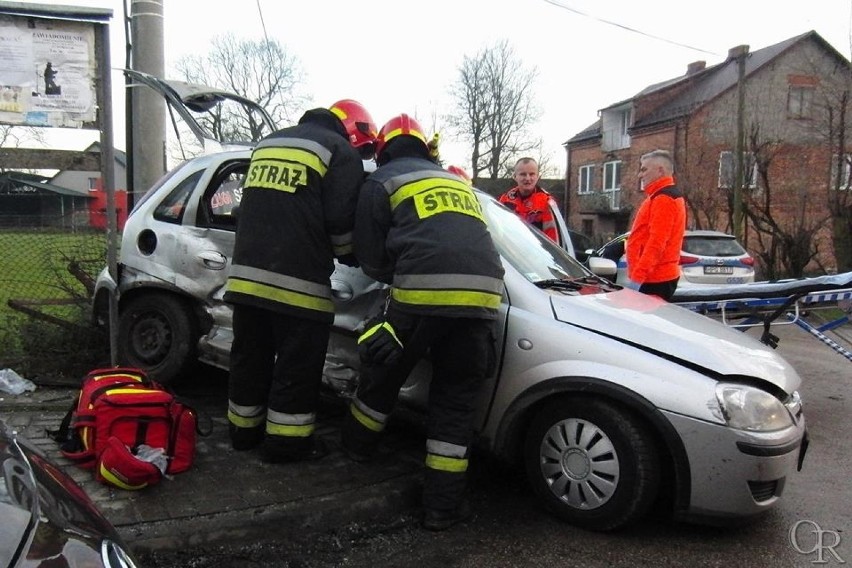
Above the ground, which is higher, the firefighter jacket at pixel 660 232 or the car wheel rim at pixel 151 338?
the firefighter jacket at pixel 660 232

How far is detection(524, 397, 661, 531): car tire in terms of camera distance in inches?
121

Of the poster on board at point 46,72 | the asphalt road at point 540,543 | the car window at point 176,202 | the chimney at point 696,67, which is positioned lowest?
the asphalt road at point 540,543

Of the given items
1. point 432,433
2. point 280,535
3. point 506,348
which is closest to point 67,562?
point 280,535

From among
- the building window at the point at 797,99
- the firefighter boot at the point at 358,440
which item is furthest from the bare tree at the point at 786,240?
the firefighter boot at the point at 358,440

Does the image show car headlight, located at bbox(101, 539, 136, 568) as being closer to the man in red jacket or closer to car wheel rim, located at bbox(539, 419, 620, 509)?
car wheel rim, located at bbox(539, 419, 620, 509)

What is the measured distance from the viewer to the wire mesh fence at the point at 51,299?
5.01 m

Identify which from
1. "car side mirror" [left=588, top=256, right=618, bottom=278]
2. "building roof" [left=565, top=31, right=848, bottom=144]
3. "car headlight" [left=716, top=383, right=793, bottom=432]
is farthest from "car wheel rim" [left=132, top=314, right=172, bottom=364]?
"building roof" [left=565, top=31, right=848, bottom=144]

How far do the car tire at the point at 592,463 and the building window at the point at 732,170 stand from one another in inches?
601

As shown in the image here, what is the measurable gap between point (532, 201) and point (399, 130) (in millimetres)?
2904

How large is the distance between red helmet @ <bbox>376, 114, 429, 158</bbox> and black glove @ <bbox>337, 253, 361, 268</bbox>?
0.58 m

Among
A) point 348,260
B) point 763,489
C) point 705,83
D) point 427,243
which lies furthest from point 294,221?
point 705,83

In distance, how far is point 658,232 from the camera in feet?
16.8

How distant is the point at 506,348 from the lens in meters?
3.41

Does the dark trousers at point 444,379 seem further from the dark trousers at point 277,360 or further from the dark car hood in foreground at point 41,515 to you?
the dark car hood in foreground at point 41,515
